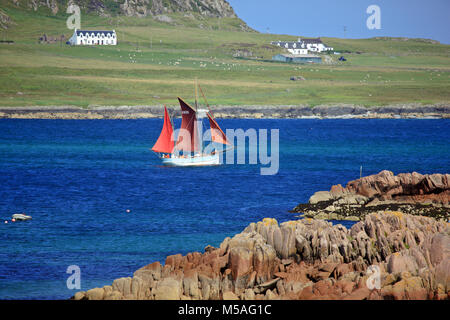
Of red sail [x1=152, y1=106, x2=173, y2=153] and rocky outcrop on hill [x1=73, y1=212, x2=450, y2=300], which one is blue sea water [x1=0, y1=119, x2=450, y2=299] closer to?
red sail [x1=152, y1=106, x2=173, y2=153]

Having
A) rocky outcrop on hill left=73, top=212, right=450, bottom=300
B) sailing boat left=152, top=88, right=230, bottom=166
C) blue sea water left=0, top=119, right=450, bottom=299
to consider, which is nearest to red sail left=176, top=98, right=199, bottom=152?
sailing boat left=152, top=88, right=230, bottom=166

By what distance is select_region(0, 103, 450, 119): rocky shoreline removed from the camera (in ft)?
490

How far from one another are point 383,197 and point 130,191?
23583 mm

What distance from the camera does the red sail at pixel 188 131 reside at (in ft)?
255

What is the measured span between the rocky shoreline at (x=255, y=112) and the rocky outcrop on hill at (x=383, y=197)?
10185 centimetres

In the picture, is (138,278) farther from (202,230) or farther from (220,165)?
(220,165)

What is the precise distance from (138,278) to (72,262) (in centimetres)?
1049

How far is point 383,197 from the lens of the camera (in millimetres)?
46812

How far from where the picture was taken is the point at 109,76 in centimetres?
18562

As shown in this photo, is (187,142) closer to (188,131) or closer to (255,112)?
(188,131)

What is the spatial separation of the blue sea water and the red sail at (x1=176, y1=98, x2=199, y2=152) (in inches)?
145

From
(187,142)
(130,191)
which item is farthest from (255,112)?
(130,191)

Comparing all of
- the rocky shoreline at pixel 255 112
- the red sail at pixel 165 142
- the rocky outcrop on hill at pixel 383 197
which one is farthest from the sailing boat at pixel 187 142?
the rocky shoreline at pixel 255 112
